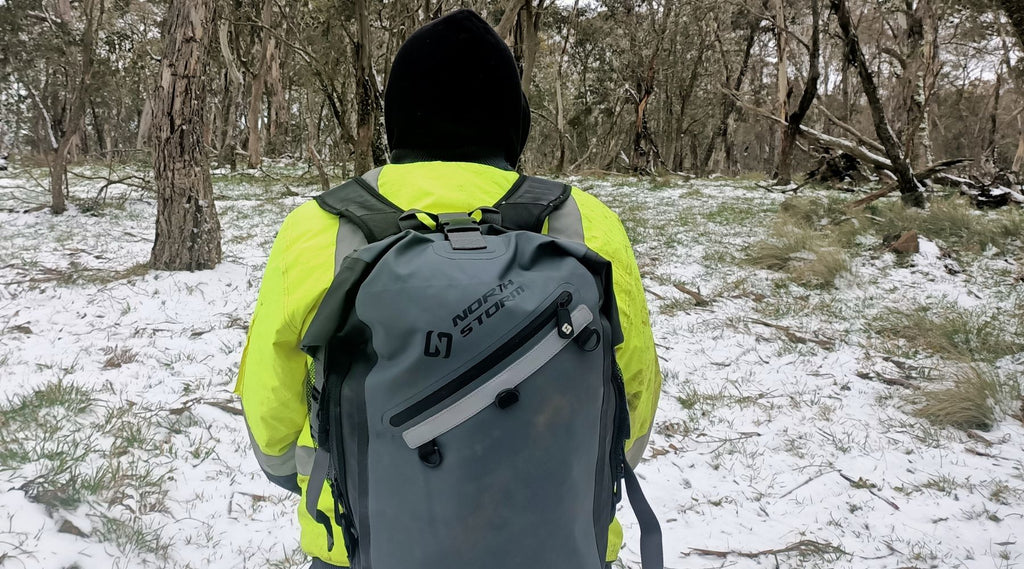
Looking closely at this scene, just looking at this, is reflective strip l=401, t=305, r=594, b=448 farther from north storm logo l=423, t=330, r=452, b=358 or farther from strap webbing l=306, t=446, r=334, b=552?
strap webbing l=306, t=446, r=334, b=552

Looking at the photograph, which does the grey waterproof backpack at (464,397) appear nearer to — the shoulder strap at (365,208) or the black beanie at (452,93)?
the shoulder strap at (365,208)

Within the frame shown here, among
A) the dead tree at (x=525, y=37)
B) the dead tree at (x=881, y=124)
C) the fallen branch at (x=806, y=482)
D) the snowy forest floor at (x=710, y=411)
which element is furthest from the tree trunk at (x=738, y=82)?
the fallen branch at (x=806, y=482)

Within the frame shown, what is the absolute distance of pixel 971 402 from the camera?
334 centimetres

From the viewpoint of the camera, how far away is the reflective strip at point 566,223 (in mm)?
1128

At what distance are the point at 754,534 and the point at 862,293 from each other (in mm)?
4077

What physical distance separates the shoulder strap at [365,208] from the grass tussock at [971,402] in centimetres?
366

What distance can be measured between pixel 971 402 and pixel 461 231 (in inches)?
147

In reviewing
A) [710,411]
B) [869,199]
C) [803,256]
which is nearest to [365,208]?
[710,411]

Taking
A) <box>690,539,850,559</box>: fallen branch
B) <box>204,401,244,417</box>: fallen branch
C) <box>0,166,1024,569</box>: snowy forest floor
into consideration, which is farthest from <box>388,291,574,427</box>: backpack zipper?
<box>204,401,244,417</box>: fallen branch

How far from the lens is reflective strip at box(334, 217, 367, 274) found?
100 cm

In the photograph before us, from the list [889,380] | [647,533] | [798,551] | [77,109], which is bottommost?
[798,551]

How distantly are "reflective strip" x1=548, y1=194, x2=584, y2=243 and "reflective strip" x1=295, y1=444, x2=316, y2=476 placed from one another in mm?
649

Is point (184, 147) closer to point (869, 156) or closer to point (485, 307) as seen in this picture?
point (485, 307)

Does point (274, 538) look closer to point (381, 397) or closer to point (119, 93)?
point (381, 397)
